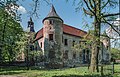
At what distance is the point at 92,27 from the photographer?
21562 mm

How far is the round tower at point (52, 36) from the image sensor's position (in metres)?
44.2

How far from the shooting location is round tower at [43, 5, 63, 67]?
44156 millimetres

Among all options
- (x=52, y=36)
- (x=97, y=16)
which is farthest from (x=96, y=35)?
(x=52, y=36)

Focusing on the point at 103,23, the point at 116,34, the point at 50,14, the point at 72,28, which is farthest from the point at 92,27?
the point at 72,28

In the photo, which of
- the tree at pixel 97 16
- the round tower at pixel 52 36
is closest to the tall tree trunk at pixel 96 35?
the tree at pixel 97 16

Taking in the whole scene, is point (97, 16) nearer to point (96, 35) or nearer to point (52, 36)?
point (96, 35)

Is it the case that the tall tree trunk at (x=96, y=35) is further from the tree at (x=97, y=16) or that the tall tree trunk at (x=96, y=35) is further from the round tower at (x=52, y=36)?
the round tower at (x=52, y=36)

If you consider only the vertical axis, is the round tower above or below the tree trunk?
above

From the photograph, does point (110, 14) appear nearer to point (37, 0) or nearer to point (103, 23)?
point (103, 23)

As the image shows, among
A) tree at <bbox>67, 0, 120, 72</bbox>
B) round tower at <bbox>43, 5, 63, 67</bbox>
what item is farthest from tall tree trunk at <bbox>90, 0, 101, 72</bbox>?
round tower at <bbox>43, 5, 63, 67</bbox>

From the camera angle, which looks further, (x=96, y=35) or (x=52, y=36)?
(x=52, y=36)

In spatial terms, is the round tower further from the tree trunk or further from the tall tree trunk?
the tall tree trunk

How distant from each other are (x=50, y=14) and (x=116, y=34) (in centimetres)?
2603

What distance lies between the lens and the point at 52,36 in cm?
4497
